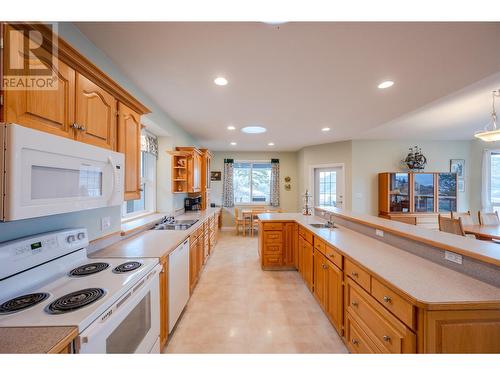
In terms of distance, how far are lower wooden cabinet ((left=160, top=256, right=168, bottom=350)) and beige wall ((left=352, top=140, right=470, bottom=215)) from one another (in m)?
5.09

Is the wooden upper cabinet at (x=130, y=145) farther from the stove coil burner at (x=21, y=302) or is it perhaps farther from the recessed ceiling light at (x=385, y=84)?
the recessed ceiling light at (x=385, y=84)

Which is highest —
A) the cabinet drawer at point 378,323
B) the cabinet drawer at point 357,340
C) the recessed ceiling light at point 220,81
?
the recessed ceiling light at point 220,81

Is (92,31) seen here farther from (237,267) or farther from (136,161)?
(237,267)

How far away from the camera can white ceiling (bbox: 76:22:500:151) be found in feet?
4.99

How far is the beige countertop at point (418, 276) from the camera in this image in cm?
104

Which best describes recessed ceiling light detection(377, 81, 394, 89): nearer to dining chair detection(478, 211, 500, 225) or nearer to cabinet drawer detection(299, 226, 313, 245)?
cabinet drawer detection(299, 226, 313, 245)

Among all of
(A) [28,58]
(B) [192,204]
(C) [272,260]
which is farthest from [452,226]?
(A) [28,58]

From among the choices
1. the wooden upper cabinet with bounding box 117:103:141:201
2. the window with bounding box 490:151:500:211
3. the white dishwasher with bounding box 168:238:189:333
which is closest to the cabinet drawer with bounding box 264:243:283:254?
the white dishwasher with bounding box 168:238:189:333

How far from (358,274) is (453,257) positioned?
2.01 feet

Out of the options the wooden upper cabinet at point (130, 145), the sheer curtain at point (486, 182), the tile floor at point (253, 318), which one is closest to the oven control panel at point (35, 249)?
the wooden upper cabinet at point (130, 145)

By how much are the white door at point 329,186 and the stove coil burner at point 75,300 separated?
18.7 feet

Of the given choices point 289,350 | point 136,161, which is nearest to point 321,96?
point 136,161

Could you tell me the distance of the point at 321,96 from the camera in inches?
106

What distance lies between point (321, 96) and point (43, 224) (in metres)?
3.04
